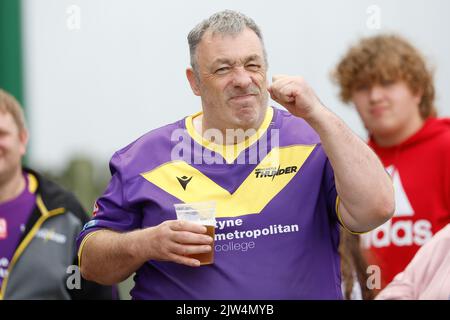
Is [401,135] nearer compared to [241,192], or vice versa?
[241,192]

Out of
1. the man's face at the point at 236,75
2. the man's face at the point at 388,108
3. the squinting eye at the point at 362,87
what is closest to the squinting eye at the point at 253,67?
the man's face at the point at 236,75

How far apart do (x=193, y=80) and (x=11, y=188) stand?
1627 millimetres

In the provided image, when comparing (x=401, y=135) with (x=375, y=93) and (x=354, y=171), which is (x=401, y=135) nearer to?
(x=375, y=93)

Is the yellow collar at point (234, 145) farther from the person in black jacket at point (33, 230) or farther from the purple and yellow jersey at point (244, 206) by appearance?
the person in black jacket at point (33, 230)

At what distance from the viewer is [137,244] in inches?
116

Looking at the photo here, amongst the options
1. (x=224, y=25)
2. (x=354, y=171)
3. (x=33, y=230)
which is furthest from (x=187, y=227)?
(x=33, y=230)

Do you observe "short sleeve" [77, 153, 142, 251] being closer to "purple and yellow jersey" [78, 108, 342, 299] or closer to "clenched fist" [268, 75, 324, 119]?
"purple and yellow jersey" [78, 108, 342, 299]

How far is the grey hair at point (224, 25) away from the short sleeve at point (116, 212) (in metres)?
0.50

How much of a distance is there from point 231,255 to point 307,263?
256 mm

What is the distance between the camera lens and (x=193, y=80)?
323cm

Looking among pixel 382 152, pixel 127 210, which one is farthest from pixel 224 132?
pixel 382 152

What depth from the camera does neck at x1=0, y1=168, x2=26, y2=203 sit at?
4465 mm

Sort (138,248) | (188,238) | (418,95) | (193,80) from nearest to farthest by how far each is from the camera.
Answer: (188,238) < (138,248) < (193,80) < (418,95)

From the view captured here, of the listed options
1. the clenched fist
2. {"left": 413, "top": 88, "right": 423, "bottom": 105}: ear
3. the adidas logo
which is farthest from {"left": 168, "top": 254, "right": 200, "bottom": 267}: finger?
{"left": 413, "top": 88, "right": 423, "bottom": 105}: ear
